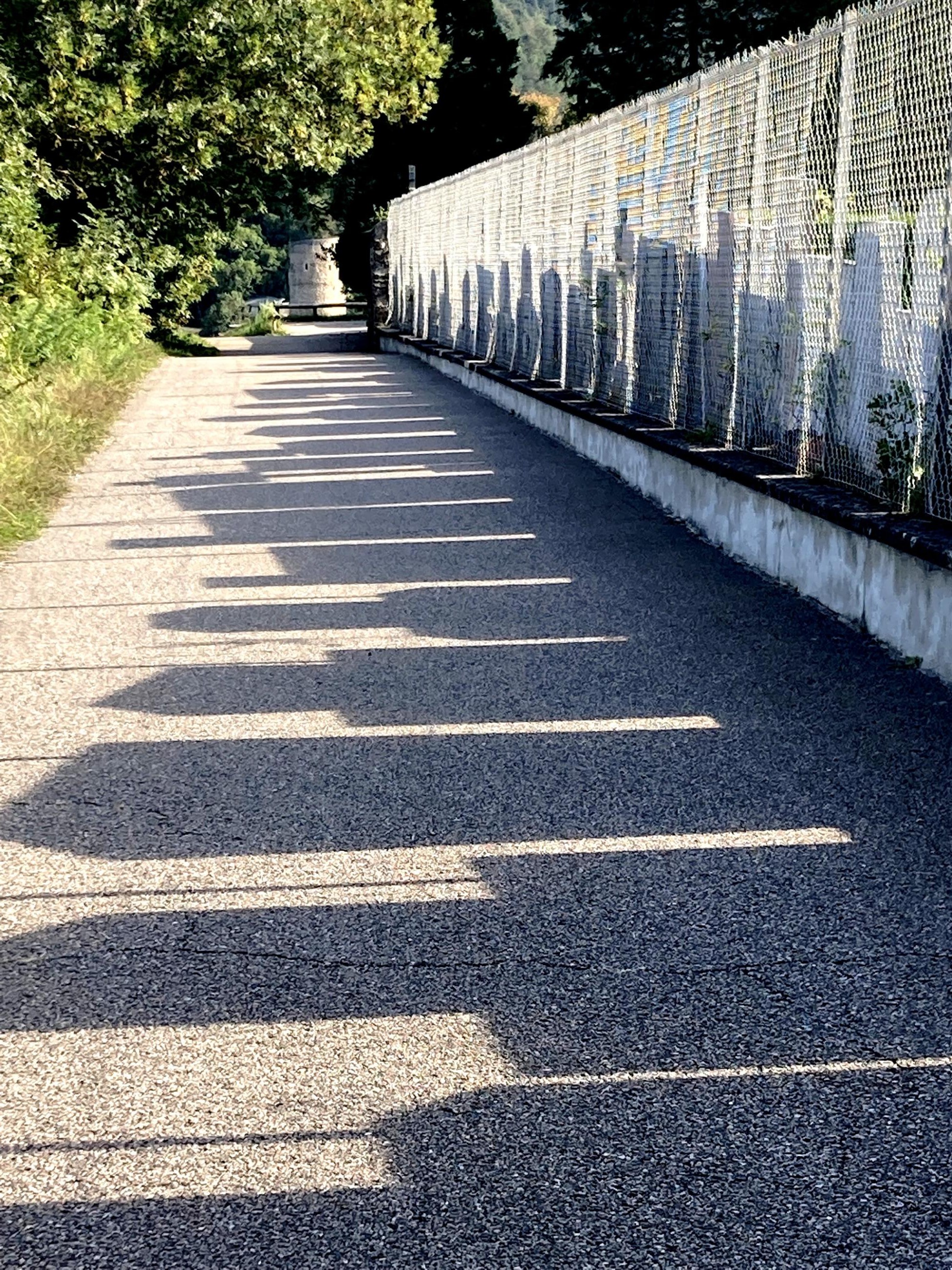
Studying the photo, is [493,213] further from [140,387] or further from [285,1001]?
[285,1001]

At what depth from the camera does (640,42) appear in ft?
186

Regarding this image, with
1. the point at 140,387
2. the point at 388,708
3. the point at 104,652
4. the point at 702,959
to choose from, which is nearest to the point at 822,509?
the point at 388,708

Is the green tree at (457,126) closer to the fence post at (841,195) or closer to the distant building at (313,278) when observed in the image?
the distant building at (313,278)

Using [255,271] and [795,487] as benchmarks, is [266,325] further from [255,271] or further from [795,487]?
[255,271]

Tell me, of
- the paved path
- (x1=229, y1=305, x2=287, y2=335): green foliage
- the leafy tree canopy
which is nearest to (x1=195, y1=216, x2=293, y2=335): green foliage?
(x1=229, y1=305, x2=287, y2=335): green foliage

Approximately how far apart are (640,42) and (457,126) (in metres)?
12.3

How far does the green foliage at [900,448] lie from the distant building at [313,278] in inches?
3136

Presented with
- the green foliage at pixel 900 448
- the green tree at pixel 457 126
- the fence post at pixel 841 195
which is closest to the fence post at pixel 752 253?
the fence post at pixel 841 195

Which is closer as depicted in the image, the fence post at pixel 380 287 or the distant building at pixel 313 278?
the fence post at pixel 380 287

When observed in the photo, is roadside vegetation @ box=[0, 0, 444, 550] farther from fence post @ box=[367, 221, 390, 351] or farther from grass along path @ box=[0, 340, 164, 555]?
fence post @ box=[367, 221, 390, 351]

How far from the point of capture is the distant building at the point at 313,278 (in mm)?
97000

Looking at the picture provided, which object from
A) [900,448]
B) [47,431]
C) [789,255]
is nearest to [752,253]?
[789,255]

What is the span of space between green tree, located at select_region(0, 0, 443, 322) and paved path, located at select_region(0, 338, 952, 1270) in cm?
2105

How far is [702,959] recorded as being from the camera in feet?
14.4
